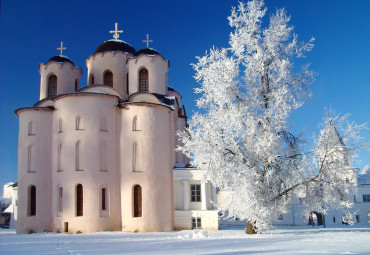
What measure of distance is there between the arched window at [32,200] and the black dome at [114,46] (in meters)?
11.1

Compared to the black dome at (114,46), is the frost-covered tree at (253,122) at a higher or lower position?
lower

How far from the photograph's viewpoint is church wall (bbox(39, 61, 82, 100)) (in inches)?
1093

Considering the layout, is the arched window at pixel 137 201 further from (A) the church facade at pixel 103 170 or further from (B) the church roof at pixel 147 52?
(B) the church roof at pixel 147 52

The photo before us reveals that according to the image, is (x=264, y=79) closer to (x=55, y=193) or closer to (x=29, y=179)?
(x=55, y=193)

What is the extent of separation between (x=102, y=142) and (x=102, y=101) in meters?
2.39

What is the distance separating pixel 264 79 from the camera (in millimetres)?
17906

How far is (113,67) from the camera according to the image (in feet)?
94.9

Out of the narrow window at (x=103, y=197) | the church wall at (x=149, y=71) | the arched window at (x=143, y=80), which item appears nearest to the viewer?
the narrow window at (x=103, y=197)

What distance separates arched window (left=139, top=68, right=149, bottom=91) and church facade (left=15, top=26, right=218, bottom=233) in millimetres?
1928

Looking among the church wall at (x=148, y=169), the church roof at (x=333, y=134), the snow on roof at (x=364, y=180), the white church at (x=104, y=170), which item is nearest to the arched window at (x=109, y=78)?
the white church at (x=104, y=170)

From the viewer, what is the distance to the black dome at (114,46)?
96.1 ft

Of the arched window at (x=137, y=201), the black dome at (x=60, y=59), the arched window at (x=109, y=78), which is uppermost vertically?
the black dome at (x=60, y=59)

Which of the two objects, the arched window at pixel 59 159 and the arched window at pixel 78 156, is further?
the arched window at pixel 59 159

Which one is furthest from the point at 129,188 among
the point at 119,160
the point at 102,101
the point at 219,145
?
the point at 219,145
